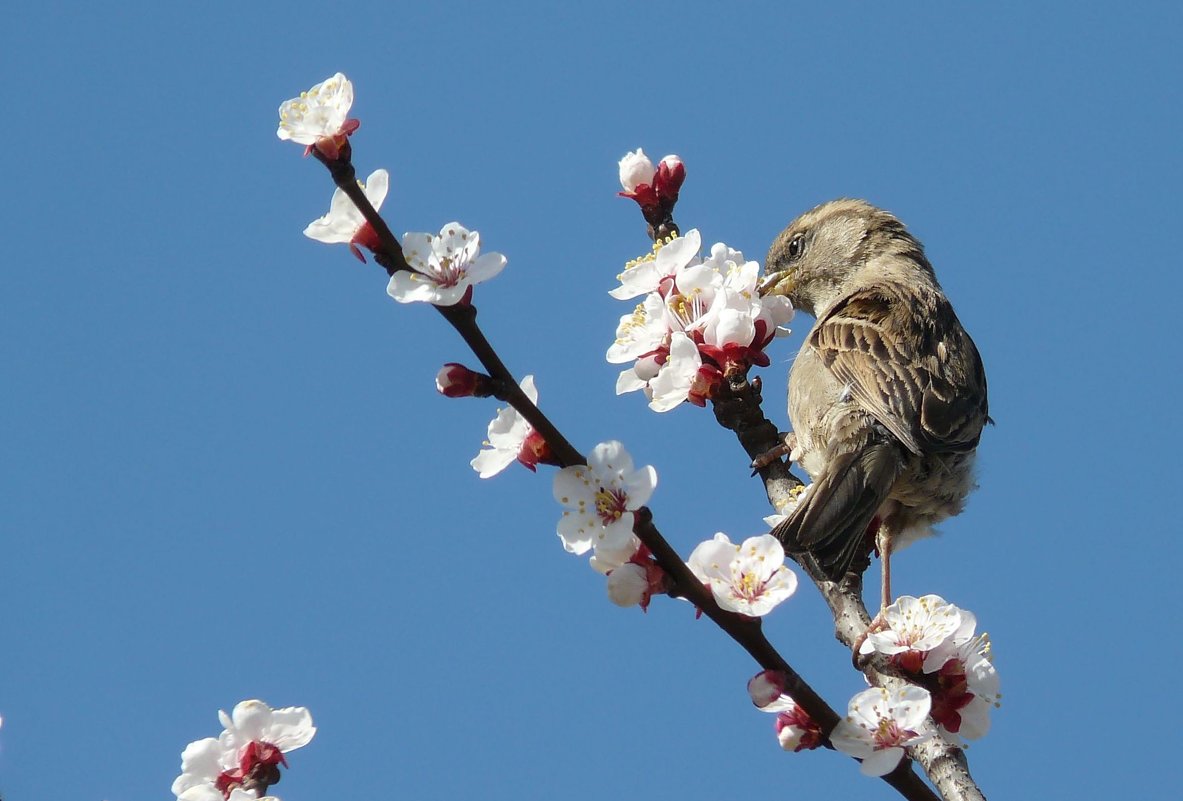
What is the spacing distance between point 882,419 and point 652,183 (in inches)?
59.1

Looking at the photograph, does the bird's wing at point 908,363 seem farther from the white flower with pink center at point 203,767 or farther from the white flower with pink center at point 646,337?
the white flower with pink center at point 203,767

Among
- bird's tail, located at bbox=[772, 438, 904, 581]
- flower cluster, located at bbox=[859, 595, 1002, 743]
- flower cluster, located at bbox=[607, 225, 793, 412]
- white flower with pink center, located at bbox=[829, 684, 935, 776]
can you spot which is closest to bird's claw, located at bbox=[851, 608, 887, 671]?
flower cluster, located at bbox=[859, 595, 1002, 743]

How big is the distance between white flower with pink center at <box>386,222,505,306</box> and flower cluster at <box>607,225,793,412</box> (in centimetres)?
111

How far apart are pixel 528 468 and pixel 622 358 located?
3.51ft

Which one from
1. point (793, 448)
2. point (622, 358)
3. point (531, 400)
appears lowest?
point (531, 400)

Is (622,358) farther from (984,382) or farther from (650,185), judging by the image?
(984,382)

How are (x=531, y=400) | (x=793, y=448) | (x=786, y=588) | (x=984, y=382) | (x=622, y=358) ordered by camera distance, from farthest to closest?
(x=984, y=382) → (x=793, y=448) → (x=622, y=358) → (x=786, y=588) → (x=531, y=400)

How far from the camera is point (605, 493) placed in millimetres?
2031

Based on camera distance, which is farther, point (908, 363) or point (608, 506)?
point (908, 363)

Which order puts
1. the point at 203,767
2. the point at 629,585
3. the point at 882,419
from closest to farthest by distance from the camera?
the point at 629,585
the point at 203,767
the point at 882,419

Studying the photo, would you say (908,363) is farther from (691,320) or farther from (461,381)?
(461,381)

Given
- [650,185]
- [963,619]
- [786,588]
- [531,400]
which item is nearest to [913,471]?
[650,185]

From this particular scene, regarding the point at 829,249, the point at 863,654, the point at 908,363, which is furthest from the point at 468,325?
the point at 829,249

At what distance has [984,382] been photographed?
5688 mm
